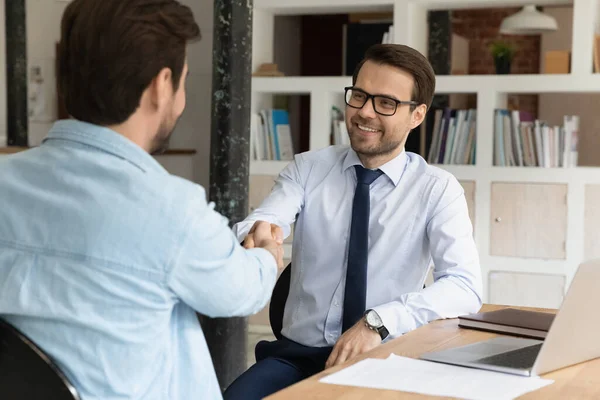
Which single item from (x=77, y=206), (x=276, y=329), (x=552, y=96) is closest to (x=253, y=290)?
(x=77, y=206)

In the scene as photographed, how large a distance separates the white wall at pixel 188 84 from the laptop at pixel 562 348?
6677mm

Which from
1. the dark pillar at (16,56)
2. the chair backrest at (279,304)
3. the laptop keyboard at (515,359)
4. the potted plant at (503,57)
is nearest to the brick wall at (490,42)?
the potted plant at (503,57)

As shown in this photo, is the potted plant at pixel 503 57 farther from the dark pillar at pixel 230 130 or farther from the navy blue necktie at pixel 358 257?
the navy blue necktie at pixel 358 257

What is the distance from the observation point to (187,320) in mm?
1404

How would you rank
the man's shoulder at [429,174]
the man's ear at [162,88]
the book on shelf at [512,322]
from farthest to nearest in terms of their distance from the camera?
1. the man's shoulder at [429,174]
2. the book on shelf at [512,322]
3. the man's ear at [162,88]

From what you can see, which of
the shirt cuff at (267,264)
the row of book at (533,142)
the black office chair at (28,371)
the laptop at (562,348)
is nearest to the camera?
the black office chair at (28,371)

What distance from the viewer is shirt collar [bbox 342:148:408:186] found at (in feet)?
8.17

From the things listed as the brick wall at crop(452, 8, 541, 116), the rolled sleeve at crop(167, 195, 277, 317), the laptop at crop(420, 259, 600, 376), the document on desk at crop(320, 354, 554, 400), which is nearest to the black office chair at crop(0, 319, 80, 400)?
the rolled sleeve at crop(167, 195, 277, 317)

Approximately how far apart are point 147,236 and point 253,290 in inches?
8.3

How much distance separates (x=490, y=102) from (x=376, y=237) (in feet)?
9.29

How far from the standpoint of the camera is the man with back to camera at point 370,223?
2357mm

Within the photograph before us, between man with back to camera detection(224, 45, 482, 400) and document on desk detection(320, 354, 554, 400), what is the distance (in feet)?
2.09

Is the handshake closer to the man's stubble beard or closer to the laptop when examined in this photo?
the laptop

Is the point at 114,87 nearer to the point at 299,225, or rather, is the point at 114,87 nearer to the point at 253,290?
the point at 253,290
